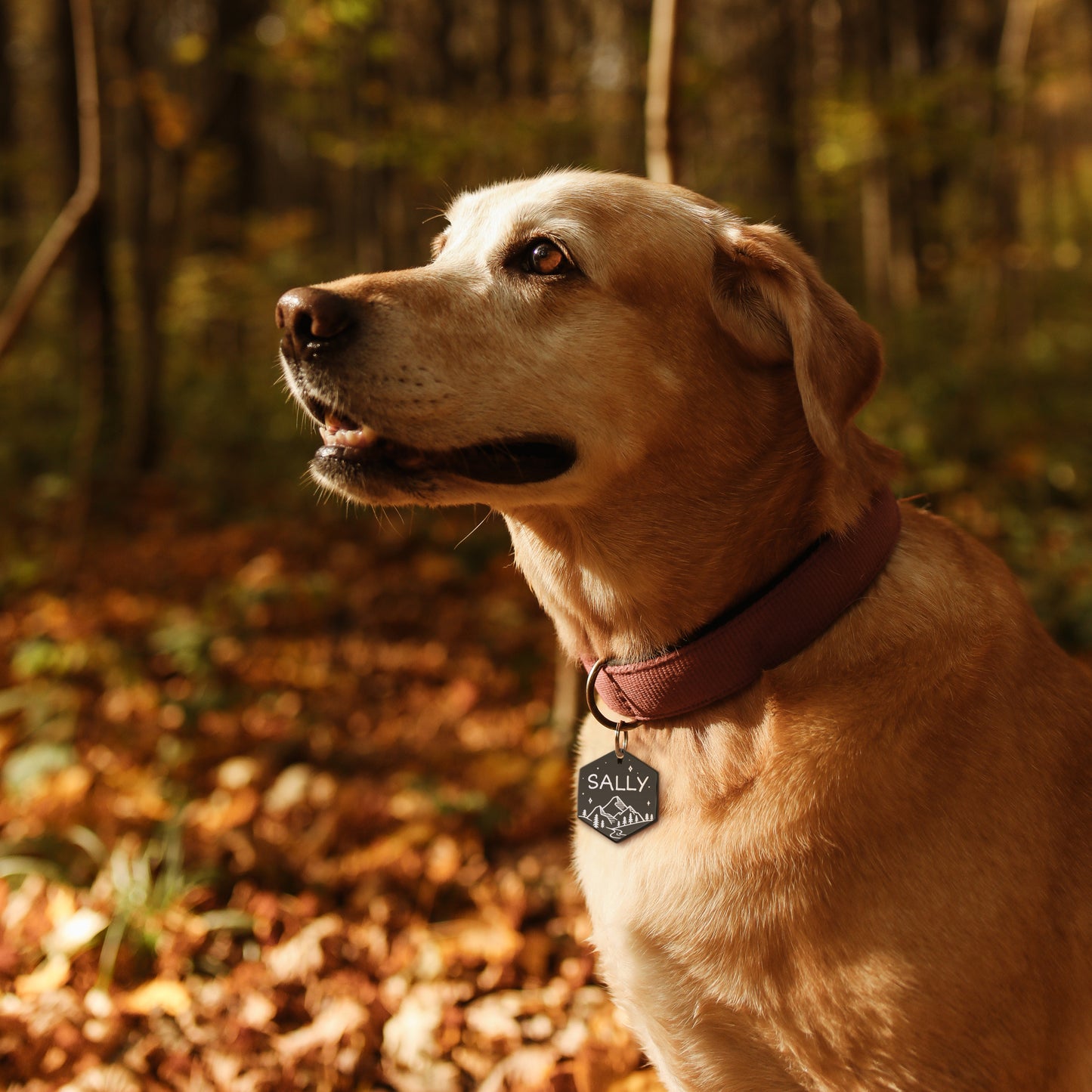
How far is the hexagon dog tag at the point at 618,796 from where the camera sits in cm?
198

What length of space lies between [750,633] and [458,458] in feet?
2.45

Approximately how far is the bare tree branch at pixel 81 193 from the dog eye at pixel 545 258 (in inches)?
99.6

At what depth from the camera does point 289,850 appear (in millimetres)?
3830

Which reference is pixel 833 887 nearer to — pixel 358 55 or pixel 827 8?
pixel 358 55

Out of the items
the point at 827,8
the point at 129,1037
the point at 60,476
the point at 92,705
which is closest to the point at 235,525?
the point at 60,476

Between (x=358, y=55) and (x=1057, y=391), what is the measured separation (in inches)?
336

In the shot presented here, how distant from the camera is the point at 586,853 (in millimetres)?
2150

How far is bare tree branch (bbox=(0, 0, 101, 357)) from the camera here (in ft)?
12.2

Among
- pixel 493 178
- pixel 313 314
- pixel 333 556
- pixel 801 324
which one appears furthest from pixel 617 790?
pixel 493 178

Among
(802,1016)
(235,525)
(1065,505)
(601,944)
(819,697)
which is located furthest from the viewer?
(235,525)

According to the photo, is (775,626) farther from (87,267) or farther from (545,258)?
(87,267)

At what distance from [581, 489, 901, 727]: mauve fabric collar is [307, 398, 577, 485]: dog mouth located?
50 centimetres

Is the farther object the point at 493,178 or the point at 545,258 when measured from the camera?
the point at 493,178

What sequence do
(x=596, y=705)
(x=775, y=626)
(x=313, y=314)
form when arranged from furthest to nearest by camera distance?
(x=596, y=705), (x=313, y=314), (x=775, y=626)
